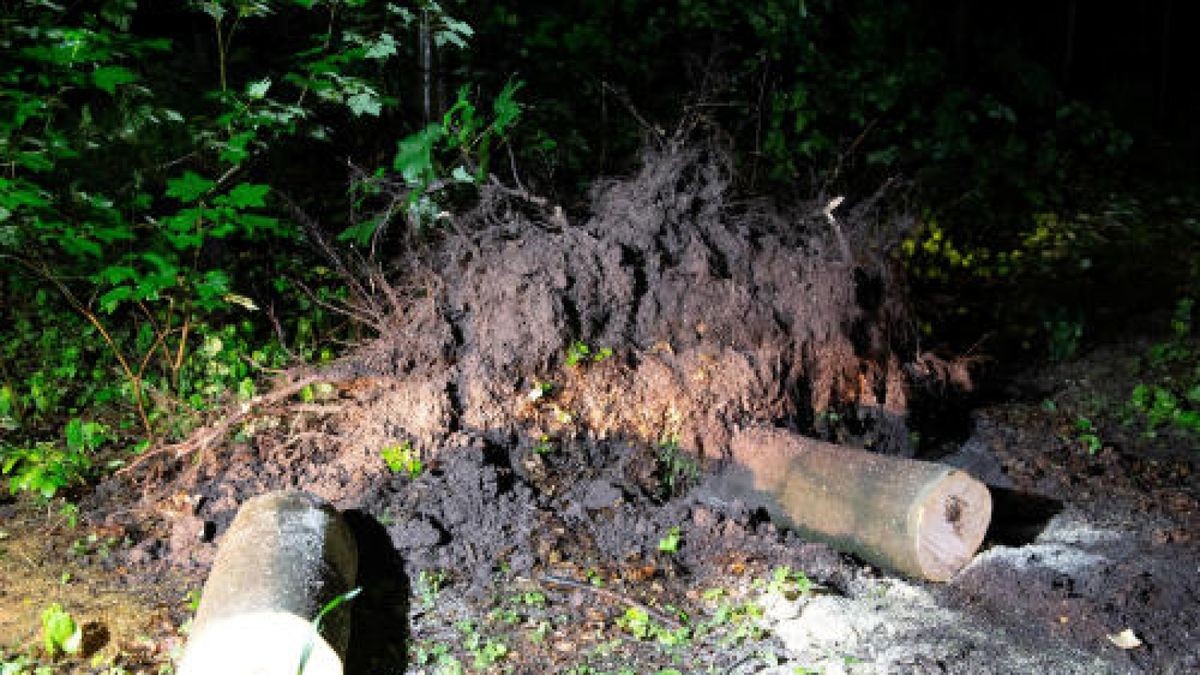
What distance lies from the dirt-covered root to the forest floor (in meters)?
0.31

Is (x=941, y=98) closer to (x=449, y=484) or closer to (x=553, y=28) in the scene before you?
(x=553, y=28)

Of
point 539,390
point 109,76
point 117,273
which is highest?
point 109,76

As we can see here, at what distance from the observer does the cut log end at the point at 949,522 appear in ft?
13.4

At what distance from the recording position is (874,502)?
168 inches

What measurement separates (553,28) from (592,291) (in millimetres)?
5503

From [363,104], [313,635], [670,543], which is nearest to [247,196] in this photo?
[363,104]

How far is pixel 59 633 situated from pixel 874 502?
3630 millimetres

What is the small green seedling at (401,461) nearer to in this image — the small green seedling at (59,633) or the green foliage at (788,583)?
the small green seedling at (59,633)

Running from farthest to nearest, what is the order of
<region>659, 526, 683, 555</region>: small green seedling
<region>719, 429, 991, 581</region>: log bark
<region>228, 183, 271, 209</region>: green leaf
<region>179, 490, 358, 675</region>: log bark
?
<region>228, 183, 271, 209</region>: green leaf, <region>659, 526, 683, 555</region>: small green seedling, <region>719, 429, 991, 581</region>: log bark, <region>179, 490, 358, 675</region>: log bark

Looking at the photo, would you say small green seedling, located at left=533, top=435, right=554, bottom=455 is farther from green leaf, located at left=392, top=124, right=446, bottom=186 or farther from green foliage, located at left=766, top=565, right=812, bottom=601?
green leaf, located at left=392, top=124, right=446, bottom=186

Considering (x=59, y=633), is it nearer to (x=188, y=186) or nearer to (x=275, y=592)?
(x=275, y=592)

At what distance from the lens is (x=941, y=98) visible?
447 inches

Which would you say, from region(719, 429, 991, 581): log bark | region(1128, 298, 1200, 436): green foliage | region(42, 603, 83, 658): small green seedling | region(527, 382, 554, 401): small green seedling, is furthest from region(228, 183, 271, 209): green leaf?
region(1128, 298, 1200, 436): green foliage

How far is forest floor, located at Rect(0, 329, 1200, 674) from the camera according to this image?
11.8ft
